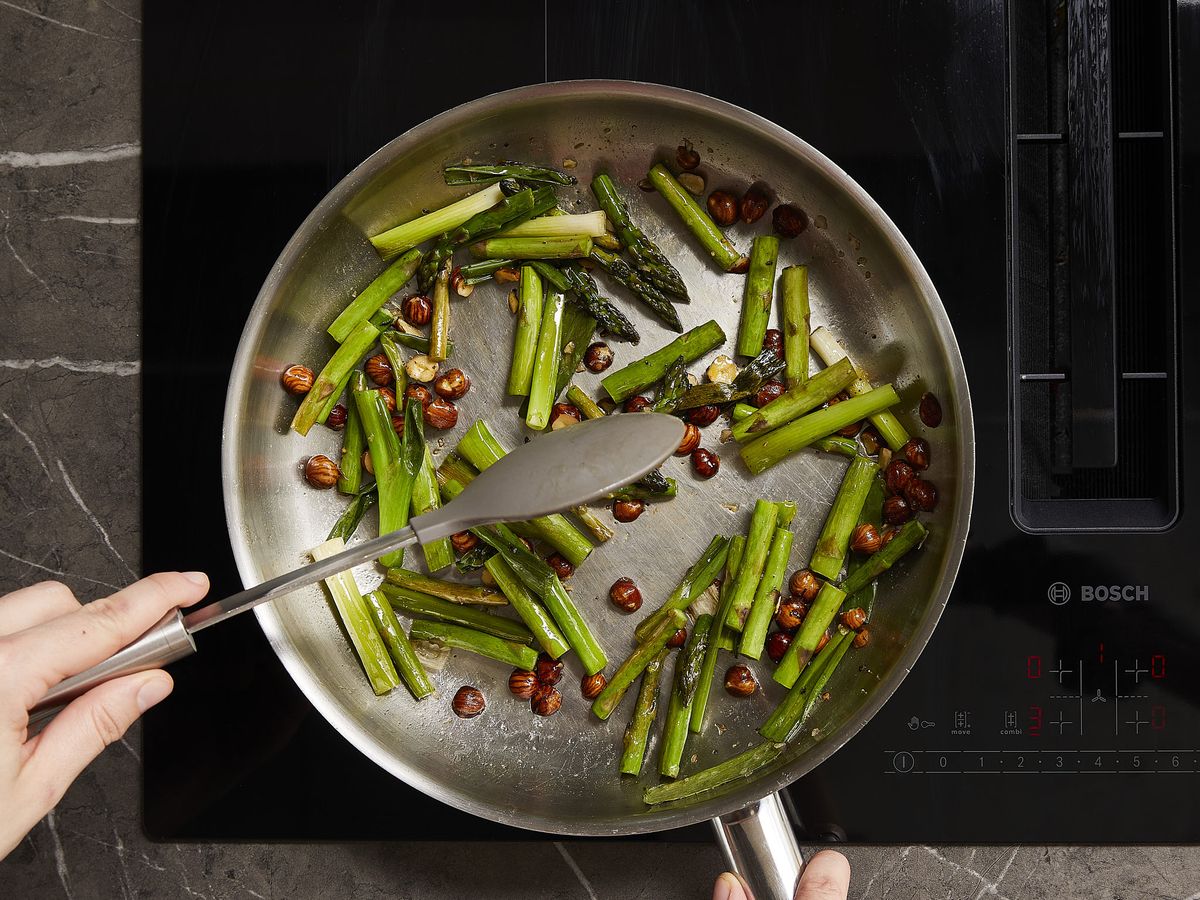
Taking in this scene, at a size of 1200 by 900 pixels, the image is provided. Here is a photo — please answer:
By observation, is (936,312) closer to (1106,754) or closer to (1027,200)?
(1027,200)

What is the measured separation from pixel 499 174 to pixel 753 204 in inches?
22.1

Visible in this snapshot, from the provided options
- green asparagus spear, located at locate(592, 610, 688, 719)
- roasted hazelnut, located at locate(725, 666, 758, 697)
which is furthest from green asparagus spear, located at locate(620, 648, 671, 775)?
roasted hazelnut, located at locate(725, 666, 758, 697)

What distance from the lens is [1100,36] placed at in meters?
1.84

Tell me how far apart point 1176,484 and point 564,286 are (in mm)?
1396

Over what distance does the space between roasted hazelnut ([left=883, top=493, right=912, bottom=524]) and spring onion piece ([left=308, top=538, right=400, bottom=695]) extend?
114 centimetres

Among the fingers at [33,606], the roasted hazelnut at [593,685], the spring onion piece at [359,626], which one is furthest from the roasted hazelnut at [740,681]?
the fingers at [33,606]

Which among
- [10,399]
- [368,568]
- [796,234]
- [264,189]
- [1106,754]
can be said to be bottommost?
[1106,754]

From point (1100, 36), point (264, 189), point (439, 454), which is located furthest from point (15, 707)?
point (1100, 36)

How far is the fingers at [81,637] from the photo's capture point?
4.24 ft

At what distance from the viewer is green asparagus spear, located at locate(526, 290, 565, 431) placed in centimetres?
188

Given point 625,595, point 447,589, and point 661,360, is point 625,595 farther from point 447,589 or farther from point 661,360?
point 661,360

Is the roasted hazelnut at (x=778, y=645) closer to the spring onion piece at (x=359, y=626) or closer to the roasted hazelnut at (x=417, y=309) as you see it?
the spring onion piece at (x=359, y=626)

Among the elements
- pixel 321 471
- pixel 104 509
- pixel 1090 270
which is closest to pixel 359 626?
pixel 321 471

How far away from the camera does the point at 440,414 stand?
1909mm
